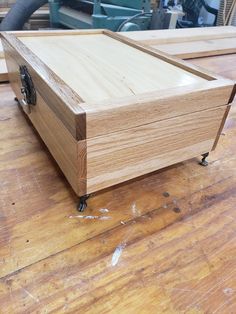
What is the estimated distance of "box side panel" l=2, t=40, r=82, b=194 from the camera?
415 millimetres

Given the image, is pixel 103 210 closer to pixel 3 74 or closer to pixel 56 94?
pixel 56 94

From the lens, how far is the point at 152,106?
42cm

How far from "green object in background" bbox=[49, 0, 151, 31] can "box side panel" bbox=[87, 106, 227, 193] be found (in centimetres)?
121

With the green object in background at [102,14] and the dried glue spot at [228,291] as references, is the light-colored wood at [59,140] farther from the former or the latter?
the green object in background at [102,14]

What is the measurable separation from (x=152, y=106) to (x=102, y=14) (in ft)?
4.41

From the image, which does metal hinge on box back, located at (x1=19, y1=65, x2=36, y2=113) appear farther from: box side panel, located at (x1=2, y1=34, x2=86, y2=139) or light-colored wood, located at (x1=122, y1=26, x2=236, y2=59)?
light-colored wood, located at (x1=122, y1=26, x2=236, y2=59)

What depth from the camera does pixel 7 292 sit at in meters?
0.35

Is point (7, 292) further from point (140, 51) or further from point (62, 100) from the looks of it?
point (140, 51)

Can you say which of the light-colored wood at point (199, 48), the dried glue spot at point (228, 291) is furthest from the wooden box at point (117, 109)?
the light-colored wood at point (199, 48)

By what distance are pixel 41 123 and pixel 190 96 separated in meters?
0.30

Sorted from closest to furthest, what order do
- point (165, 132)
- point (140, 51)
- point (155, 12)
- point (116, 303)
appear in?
point (116, 303), point (165, 132), point (140, 51), point (155, 12)

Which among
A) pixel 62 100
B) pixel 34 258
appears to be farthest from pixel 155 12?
pixel 34 258

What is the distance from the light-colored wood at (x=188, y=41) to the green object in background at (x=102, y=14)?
0.27m

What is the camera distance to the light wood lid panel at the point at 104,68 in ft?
1.53
